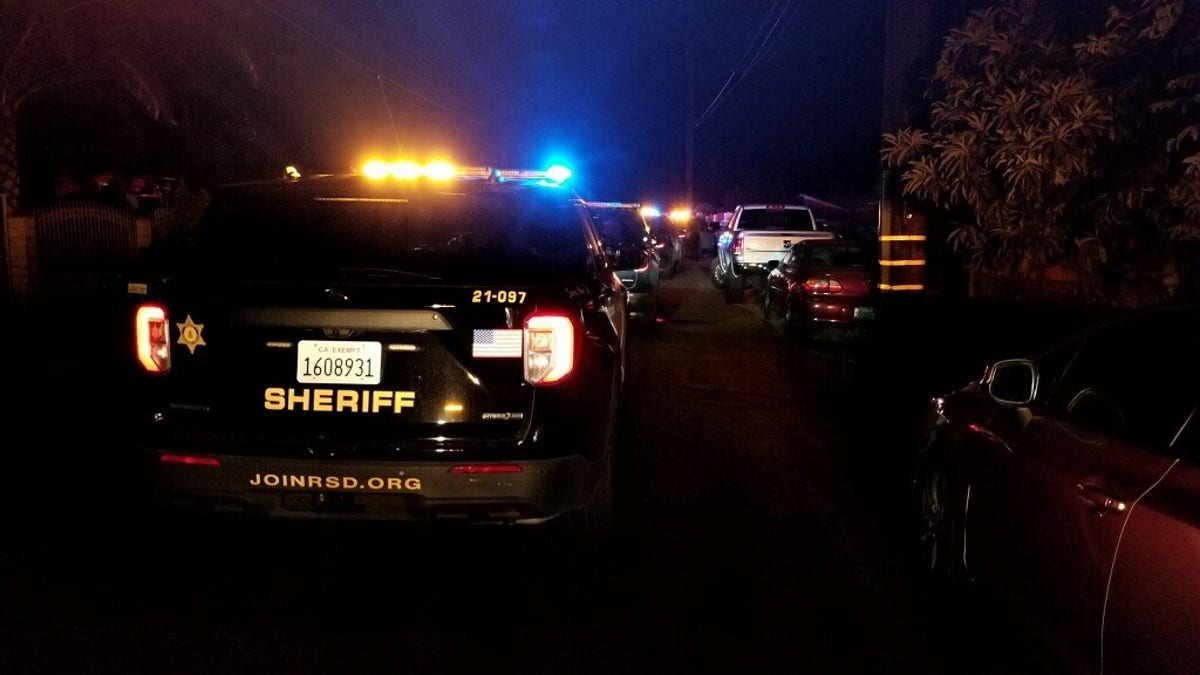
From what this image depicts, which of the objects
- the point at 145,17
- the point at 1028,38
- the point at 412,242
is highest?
the point at 145,17

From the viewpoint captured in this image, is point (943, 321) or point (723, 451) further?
point (943, 321)

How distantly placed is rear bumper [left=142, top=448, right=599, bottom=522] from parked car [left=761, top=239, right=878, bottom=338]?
32.2 feet

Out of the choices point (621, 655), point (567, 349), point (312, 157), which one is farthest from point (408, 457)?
point (312, 157)

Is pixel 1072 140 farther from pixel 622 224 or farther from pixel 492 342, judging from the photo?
pixel 622 224

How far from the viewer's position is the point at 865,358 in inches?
519

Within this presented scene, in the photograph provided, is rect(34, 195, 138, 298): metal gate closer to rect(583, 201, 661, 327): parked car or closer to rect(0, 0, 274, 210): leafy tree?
rect(0, 0, 274, 210): leafy tree

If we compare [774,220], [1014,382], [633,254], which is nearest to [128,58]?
[774,220]

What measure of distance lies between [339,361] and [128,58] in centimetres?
1861

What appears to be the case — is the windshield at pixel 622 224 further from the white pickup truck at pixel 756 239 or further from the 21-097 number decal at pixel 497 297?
the 21-097 number decal at pixel 497 297

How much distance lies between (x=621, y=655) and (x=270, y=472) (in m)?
1.56

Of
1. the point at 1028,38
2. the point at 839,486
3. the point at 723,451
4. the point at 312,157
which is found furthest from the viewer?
the point at 312,157

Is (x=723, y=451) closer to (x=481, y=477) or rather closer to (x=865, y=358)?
(x=481, y=477)

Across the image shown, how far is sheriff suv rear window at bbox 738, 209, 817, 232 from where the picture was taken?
22.4m

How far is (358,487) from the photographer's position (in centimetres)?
453
